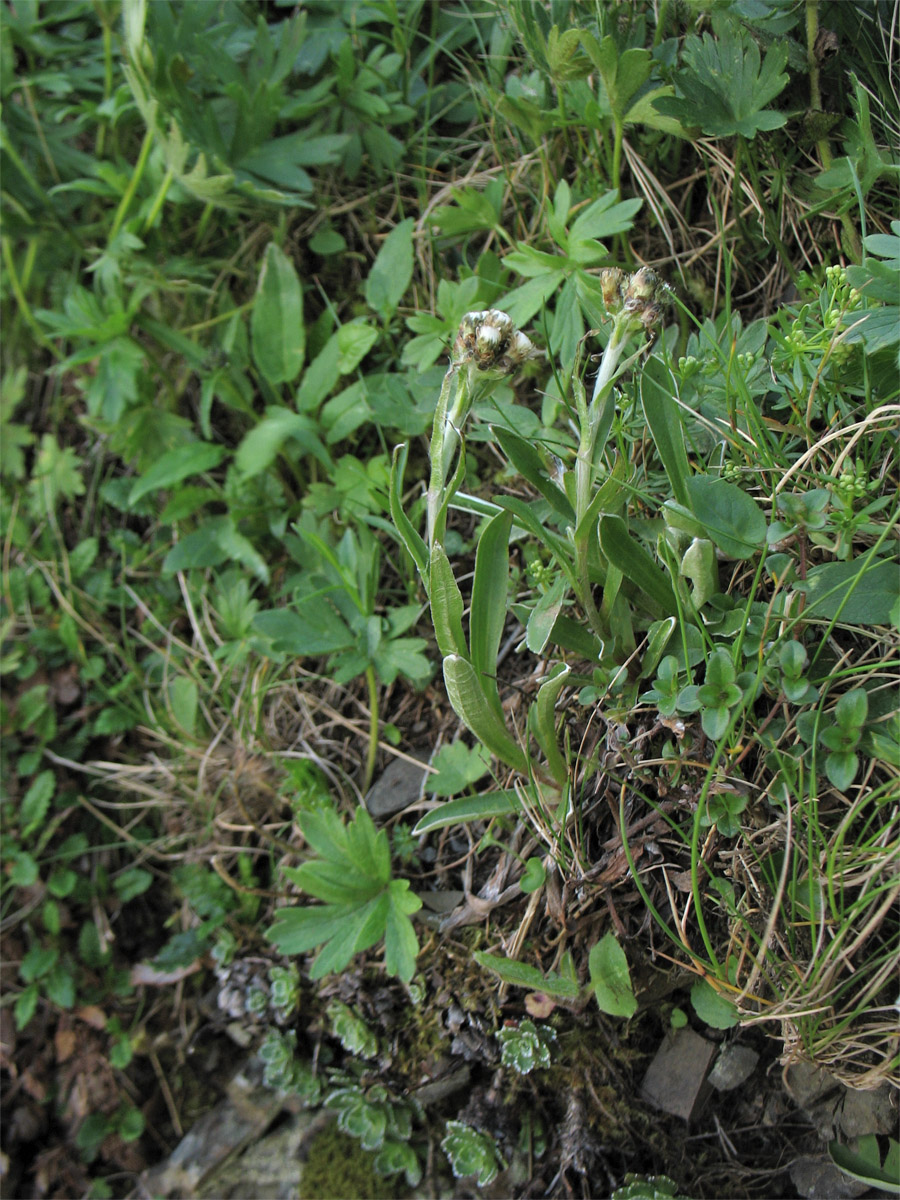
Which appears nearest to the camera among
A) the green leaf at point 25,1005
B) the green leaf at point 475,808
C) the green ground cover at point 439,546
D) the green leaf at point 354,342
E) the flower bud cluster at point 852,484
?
the flower bud cluster at point 852,484

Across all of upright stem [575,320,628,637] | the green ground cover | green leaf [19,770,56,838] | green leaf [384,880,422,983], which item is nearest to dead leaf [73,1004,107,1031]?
the green ground cover

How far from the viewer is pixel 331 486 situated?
2.14 m

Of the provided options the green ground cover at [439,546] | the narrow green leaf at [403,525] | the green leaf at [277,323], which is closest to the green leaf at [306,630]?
the green ground cover at [439,546]

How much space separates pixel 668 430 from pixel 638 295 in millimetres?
246

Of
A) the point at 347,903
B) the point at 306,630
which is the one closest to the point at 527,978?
the point at 347,903

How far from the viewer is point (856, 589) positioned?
126 cm

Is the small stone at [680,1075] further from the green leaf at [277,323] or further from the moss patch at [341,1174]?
the green leaf at [277,323]

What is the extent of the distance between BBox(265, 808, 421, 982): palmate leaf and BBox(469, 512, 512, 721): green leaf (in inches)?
15.8

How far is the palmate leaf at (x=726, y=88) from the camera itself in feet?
4.86

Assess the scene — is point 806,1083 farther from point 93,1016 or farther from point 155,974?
point 93,1016

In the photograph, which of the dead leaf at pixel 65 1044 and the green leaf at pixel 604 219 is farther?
the dead leaf at pixel 65 1044

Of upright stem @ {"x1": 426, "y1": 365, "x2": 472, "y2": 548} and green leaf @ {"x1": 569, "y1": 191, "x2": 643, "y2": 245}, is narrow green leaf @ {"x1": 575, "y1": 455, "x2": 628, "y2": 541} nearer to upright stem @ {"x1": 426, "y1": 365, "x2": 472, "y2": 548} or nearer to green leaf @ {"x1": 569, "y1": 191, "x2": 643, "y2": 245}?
upright stem @ {"x1": 426, "y1": 365, "x2": 472, "y2": 548}

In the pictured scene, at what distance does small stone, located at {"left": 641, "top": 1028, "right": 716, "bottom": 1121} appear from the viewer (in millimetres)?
1497

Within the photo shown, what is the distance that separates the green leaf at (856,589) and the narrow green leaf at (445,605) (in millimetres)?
528
